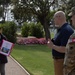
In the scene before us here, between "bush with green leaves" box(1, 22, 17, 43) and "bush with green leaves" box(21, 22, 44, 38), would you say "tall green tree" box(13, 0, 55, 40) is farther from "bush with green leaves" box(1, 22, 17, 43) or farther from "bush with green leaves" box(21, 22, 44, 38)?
"bush with green leaves" box(1, 22, 17, 43)

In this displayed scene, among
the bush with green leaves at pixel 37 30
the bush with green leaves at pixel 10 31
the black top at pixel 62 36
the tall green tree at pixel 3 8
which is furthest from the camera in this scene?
the tall green tree at pixel 3 8

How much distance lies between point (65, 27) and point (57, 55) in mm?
586

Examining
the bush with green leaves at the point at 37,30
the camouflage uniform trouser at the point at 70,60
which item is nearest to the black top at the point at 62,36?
the camouflage uniform trouser at the point at 70,60

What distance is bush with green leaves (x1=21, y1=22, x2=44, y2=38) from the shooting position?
30406 millimetres

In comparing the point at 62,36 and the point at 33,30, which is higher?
the point at 62,36

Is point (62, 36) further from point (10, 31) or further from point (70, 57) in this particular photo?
point (10, 31)

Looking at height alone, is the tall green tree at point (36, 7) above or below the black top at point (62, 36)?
below

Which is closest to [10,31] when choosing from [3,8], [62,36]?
[62,36]

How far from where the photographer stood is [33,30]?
3064 centimetres

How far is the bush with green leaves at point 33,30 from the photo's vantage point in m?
30.4

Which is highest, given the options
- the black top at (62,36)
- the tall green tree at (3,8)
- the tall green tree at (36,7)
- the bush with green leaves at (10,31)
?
the black top at (62,36)

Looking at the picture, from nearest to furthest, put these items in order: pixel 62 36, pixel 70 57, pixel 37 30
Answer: pixel 70 57 → pixel 62 36 → pixel 37 30

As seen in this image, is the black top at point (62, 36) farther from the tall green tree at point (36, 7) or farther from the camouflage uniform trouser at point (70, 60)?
the tall green tree at point (36, 7)

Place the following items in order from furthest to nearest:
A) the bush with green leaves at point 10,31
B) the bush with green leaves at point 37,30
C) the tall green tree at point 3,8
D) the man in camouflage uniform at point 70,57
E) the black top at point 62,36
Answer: the tall green tree at point 3,8 < the bush with green leaves at point 37,30 < the bush with green leaves at point 10,31 < the black top at point 62,36 < the man in camouflage uniform at point 70,57
